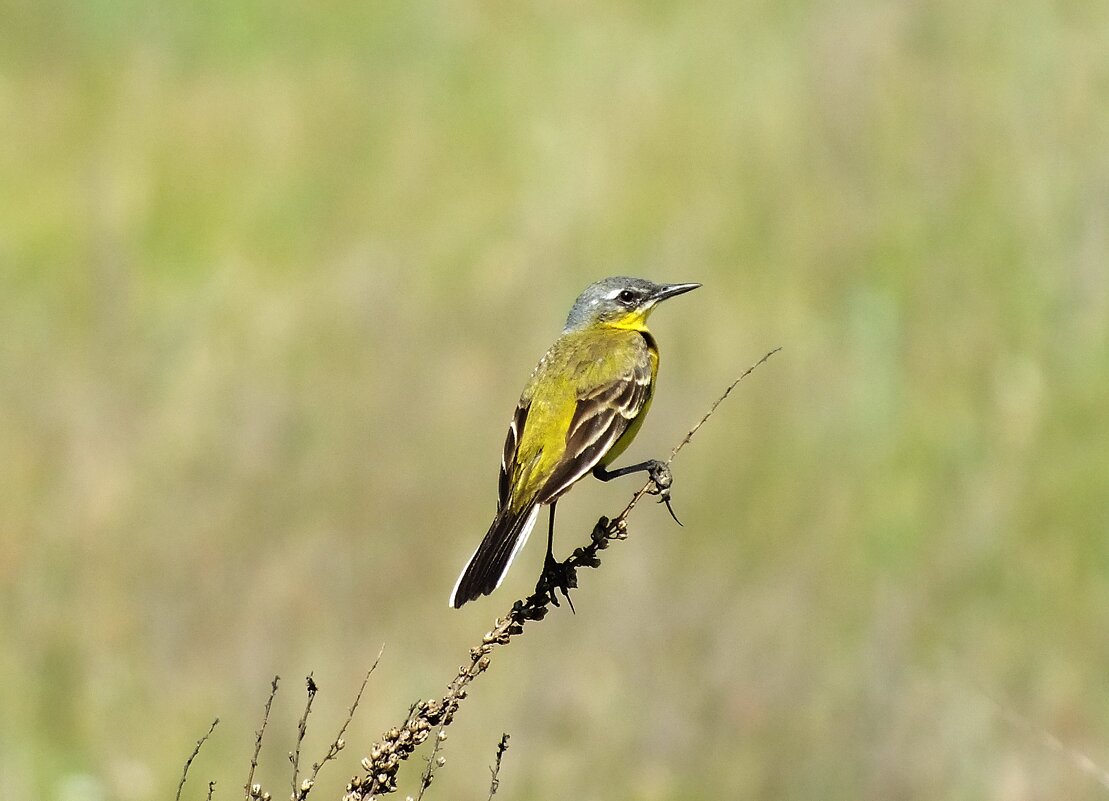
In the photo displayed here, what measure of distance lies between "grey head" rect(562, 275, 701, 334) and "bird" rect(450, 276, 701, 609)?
36cm

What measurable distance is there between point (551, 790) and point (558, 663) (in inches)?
33.6

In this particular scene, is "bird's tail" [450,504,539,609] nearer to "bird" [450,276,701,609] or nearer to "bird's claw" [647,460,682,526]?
"bird" [450,276,701,609]

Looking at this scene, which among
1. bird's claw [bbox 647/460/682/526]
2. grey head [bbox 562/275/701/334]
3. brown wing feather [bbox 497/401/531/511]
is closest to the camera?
bird's claw [bbox 647/460/682/526]

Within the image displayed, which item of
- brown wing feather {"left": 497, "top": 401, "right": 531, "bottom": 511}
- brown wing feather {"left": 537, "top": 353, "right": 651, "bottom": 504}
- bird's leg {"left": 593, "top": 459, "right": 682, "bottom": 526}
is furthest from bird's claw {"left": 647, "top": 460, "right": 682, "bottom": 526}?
brown wing feather {"left": 497, "top": 401, "right": 531, "bottom": 511}

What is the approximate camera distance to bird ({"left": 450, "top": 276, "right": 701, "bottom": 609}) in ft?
17.9

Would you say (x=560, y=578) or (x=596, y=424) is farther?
(x=596, y=424)

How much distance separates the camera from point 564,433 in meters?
6.20

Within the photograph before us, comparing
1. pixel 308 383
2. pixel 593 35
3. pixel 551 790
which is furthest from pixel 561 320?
pixel 593 35

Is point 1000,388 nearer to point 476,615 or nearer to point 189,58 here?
point 476,615

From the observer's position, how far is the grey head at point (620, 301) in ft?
25.3

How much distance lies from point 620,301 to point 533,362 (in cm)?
299

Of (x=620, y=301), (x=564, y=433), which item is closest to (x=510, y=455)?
(x=564, y=433)

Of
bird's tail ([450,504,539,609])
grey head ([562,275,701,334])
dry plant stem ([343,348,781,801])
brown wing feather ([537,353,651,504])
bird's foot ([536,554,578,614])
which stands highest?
grey head ([562,275,701,334])

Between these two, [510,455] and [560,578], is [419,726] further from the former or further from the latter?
[510,455]
